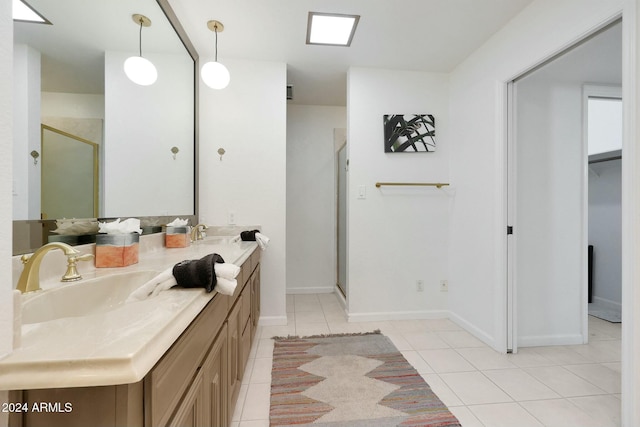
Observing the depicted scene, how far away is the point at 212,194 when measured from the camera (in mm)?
2420

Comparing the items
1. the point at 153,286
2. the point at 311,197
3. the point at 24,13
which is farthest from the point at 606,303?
the point at 24,13

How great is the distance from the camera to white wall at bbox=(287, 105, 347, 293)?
11.3ft

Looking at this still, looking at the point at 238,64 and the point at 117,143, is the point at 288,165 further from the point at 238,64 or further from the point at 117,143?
the point at 117,143

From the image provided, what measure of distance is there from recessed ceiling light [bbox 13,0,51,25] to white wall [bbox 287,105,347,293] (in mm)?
2625

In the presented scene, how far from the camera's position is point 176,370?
61cm

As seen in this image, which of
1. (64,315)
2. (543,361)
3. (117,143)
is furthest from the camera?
(543,361)

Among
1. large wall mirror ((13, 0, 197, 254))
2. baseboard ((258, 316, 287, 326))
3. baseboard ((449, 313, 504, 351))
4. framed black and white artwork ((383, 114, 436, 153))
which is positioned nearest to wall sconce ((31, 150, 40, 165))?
large wall mirror ((13, 0, 197, 254))

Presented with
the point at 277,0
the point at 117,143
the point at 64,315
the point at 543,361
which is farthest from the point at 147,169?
the point at 543,361

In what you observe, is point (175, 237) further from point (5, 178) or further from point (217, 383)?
point (5, 178)

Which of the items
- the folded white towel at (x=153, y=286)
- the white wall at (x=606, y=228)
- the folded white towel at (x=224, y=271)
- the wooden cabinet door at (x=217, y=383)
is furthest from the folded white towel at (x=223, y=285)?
the white wall at (x=606, y=228)

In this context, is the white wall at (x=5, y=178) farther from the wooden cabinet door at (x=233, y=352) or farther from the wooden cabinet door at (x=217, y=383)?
the wooden cabinet door at (x=233, y=352)

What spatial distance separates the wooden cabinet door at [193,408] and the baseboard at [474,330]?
2108 mm

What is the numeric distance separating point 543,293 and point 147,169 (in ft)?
9.61

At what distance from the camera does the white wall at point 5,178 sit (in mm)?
429
